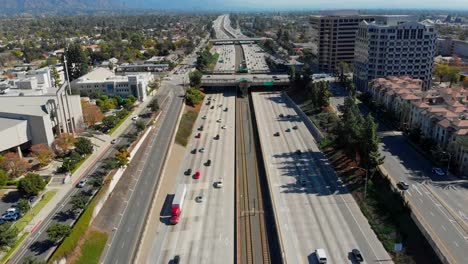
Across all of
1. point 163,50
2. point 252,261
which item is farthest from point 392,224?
point 163,50

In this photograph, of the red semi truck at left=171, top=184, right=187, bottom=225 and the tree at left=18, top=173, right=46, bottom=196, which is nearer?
the red semi truck at left=171, top=184, right=187, bottom=225

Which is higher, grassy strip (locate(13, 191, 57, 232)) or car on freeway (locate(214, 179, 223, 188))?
grassy strip (locate(13, 191, 57, 232))

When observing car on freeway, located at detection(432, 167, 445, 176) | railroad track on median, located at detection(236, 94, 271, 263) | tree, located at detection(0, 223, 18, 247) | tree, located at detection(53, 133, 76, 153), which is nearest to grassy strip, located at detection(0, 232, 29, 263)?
tree, located at detection(0, 223, 18, 247)

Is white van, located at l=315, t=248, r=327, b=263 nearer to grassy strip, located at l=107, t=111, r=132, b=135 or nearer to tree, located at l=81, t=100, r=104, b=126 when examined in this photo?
grassy strip, located at l=107, t=111, r=132, b=135

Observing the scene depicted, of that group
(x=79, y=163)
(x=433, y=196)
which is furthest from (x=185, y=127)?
(x=433, y=196)

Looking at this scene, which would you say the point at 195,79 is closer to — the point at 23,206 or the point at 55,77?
the point at 55,77
